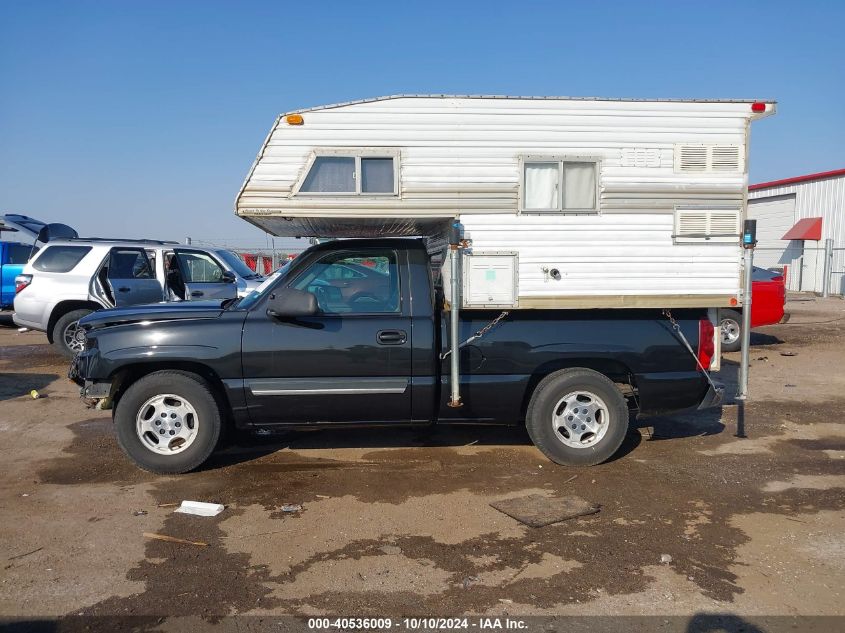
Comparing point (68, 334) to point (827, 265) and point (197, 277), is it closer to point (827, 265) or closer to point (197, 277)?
point (197, 277)

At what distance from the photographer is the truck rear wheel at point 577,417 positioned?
17.9 ft

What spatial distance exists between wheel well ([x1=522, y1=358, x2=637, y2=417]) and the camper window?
1.89 meters

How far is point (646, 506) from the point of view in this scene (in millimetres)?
4734

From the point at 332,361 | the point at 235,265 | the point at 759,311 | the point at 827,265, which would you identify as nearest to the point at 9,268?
the point at 235,265

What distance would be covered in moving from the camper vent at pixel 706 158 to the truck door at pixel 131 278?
8357mm

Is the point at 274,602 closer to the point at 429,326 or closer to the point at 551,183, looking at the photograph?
the point at 429,326

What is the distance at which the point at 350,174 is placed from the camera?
5262mm

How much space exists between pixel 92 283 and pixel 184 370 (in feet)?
19.6

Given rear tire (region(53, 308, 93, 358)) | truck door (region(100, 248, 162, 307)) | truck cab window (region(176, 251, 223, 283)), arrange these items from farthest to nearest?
truck cab window (region(176, 251, 223, 283))
truck door (region(100, 248, 162, 307))
rear tire (region(53, 308, 93, 358))

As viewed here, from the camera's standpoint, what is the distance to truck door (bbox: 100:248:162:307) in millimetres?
10406

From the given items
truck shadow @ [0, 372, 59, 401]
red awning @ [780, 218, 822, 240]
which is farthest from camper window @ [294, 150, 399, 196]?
red awning @ [780, 218, 822, 240]

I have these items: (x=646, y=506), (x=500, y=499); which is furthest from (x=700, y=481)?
(x=500, y=499)

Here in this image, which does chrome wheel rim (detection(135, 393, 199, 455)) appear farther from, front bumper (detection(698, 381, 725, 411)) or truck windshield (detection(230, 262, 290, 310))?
front bumper (detection(698, 381, 725, 411))

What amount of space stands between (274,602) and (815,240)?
2799cm
